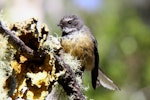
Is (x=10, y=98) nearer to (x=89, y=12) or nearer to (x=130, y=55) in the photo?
(x=130, y=55)

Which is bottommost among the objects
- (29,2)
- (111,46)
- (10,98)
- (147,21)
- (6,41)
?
(147,21)

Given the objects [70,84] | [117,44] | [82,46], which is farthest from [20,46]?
[117,44]

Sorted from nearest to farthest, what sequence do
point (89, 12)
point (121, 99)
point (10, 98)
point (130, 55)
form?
point (10, 98)
point (121, 99)
point (130, 55)
point (89, 12)

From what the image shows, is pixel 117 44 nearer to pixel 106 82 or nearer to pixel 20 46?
pixel 106 82

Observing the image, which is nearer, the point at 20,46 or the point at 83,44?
the point at 20,46

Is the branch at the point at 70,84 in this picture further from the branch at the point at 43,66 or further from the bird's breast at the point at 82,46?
the bird's breast at the point at 82,46

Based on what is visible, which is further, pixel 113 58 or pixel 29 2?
pixel 29 2

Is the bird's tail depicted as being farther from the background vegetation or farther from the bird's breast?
the background vegetation

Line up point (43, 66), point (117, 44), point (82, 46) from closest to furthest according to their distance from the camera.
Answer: point (43, 66), point (82, 46), point (117, 44)

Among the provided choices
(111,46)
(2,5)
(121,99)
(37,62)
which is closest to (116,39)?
(111,46)
